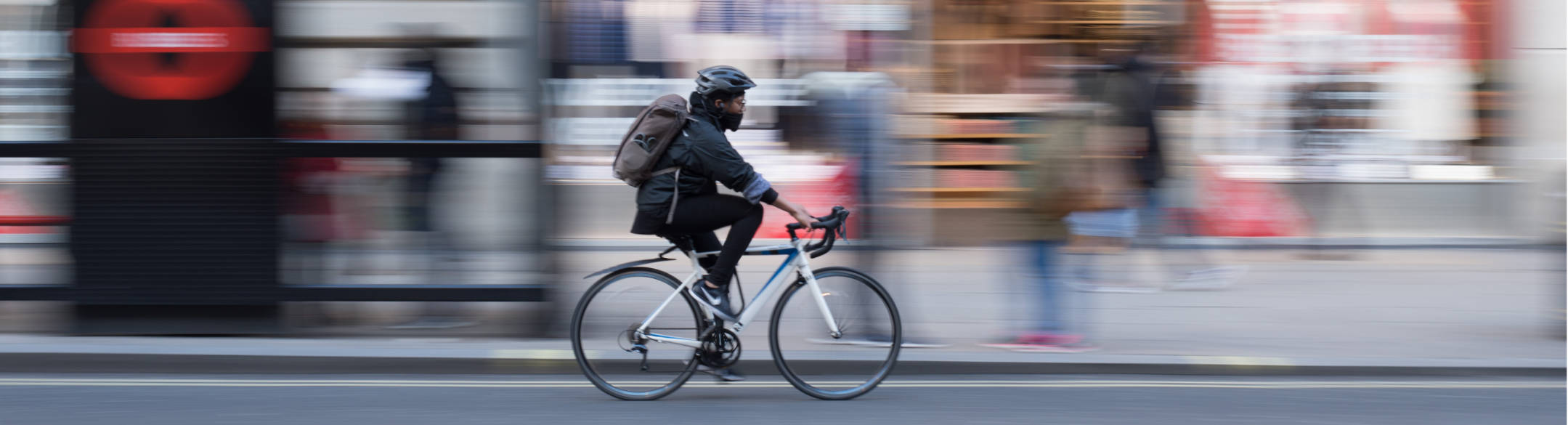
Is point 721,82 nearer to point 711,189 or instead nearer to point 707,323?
point 711,189

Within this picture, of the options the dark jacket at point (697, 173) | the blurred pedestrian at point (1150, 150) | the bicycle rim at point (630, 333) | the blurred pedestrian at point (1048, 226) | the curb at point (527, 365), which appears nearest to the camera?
the dark jacket at point (697, 173)

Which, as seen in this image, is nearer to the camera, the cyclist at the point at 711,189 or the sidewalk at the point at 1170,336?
the cyclist at the point at 711,189

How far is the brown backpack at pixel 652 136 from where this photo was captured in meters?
4.68

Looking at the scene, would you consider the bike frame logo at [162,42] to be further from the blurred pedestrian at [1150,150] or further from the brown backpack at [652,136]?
the blurred pedestrian at [1150,150]

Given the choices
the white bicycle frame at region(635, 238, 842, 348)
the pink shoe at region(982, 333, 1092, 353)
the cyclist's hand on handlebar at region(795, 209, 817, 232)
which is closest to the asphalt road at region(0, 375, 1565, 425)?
the white bicycle frame at region(635, 238, 842, 348)

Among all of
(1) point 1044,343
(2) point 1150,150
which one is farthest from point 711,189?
(2) point 1150,150

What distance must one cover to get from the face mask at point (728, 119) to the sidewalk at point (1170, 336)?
530 millimetres

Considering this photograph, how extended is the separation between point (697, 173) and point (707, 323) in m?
0.60

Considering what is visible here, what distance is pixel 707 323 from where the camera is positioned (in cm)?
497

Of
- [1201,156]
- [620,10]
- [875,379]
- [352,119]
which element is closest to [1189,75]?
[1201,156]

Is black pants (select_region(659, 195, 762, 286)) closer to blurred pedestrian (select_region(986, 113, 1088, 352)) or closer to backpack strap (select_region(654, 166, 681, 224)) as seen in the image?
backpack strap (select_region(654, 166, 681, 224))

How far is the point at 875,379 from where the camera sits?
5.05 meters

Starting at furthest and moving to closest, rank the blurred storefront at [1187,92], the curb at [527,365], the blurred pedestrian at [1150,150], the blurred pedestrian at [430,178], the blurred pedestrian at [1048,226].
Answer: the blurred storefront at [1187,92] → the blurred pedestrian at [1150,150] → the blurred pedestrian at [430,178] → the blurred pedestrian at [1048,226] → the curb at [527,365]

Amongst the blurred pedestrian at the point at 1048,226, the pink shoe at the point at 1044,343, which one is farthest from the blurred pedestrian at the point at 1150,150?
the pink shoe at the point at 1044,343
